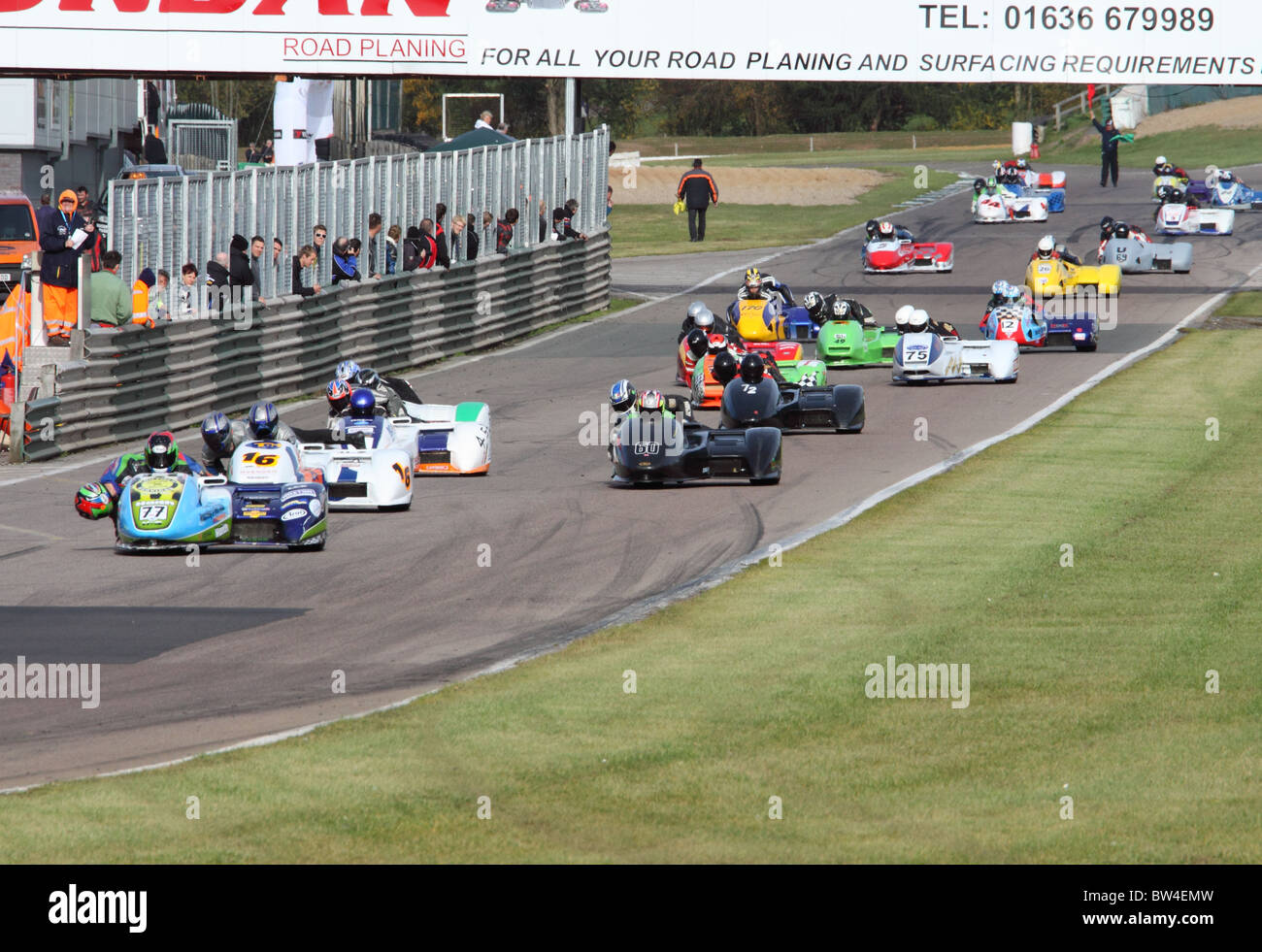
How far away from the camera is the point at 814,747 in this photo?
337 inches

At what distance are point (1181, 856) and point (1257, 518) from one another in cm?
854

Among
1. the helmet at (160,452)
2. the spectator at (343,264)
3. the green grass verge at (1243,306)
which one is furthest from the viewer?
the green grass verge at (1243,306)

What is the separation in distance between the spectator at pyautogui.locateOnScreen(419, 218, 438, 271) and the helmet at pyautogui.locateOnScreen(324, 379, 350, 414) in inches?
388

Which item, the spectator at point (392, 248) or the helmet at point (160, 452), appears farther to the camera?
the spectator at point (392, 248)

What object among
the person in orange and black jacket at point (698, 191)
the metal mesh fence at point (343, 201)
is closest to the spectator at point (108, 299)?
the metal mesh fence at point (343, 201)

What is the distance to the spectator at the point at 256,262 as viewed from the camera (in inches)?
871

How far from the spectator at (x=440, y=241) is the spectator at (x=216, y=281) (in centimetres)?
528

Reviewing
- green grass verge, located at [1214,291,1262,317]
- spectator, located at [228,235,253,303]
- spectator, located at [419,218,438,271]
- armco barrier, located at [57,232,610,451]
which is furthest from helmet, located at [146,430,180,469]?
green grass verge, located at [1214,291,1262,317]

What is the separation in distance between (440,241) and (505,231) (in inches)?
101

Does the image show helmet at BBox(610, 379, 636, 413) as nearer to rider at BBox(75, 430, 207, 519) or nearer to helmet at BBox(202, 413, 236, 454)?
helmet at BBox(202, 413, 236, 454)

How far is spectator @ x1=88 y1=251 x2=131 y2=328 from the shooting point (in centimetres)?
1958

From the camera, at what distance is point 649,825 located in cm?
745

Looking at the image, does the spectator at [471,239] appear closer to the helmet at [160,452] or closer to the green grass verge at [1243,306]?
the green grass verge at [1243,306]

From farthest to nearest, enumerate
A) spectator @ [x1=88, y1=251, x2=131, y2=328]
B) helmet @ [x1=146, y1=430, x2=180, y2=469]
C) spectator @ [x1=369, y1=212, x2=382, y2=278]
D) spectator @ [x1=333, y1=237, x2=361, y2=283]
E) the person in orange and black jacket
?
the person in orange and black jacket, spectator @ [x1=369, y1=212, x2=382, y2=278], spectator @ [x1=333, y1=237, x2=361, y2=283], spectator @ [x1=88, y1=251, x2=131, y2=328], helmet @ [x1=146, y1=430, x2=180, y2=469]
